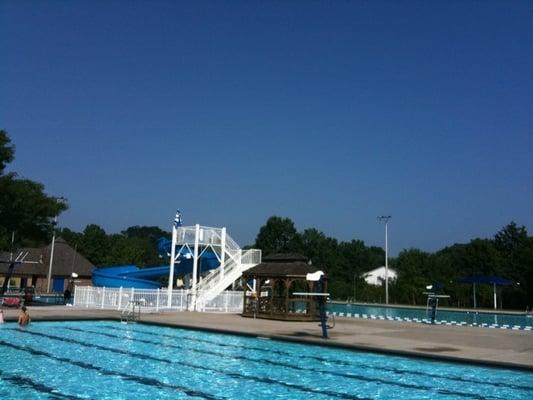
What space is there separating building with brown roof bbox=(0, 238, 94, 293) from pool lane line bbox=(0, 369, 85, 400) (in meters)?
43.6

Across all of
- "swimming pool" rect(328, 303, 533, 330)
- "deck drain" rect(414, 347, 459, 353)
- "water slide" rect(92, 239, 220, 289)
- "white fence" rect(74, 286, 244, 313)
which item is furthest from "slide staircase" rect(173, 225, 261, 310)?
"deck drain" rect(414, 347, 459, 353)

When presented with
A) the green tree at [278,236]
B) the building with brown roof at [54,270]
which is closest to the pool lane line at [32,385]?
the building with brown roof at [54,270]

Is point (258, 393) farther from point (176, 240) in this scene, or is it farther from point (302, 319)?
point (176, 240)

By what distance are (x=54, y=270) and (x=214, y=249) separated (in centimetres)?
2851

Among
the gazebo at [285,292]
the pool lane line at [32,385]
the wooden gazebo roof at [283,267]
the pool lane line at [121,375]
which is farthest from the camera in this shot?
the wooden gazebo roof at [283,267]

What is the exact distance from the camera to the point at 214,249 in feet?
106

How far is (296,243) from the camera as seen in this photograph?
259ft

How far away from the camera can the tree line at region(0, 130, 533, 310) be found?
29625 mm

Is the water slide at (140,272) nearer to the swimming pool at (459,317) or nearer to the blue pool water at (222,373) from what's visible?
the swimming pool at (459,317)

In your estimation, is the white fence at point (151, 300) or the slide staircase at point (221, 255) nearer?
the white fence at point (151, 300)

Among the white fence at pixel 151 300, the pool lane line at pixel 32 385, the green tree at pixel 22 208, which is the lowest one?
the pool lane line at pixel 32 385

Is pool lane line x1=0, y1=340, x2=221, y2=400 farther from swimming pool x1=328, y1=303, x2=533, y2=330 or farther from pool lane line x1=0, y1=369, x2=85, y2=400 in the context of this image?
swimming pool x1=328, y1=303, x2=533, y2=330

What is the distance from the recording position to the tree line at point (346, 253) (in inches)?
1166

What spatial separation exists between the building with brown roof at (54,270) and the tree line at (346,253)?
6.97m
